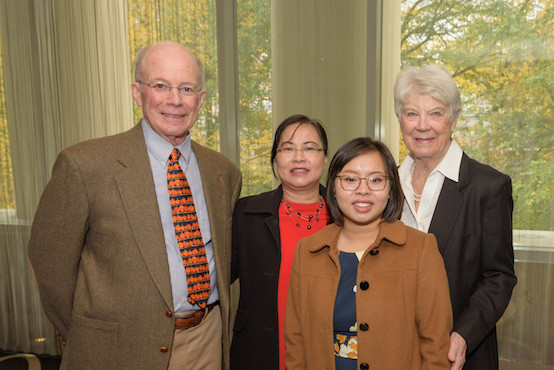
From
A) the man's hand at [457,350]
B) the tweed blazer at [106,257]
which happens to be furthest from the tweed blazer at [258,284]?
the man's hand at [457,350]

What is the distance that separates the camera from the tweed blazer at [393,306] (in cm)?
145

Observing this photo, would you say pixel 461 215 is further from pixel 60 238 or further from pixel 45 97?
pixel 45 97

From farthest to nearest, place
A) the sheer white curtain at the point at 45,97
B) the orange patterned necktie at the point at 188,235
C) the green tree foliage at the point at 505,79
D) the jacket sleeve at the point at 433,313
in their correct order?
1. the sheer white curtain at the point at 45,97
2. the green tree foliage at the point at 505,79
3. the orange patterned necktie at the point at 188,235
4. the jacket sleeve at the point at 433,313

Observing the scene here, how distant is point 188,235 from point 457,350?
1086 millimetres

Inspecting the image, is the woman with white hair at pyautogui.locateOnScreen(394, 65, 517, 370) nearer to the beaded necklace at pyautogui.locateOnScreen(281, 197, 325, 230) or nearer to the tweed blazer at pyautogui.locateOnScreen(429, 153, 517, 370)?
the tweed blazer at pyautogui.locateOnScreen(429, 153, 517, 370)

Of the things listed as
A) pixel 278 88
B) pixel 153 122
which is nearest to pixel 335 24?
pixel 278 88

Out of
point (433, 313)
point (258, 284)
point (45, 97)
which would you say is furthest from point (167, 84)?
point (45, 97)

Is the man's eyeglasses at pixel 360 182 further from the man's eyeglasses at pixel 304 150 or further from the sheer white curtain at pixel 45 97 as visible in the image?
the sheer white curtain at pixel 45 97

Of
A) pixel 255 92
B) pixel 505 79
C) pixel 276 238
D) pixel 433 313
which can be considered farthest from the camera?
pixel 255 92

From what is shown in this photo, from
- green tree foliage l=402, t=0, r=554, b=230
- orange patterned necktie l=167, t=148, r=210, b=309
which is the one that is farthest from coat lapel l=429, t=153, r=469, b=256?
green tree foliage l=402, t=0, r=554, b=230

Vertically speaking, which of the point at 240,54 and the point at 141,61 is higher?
the point at 240,54

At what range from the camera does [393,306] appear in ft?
4.84

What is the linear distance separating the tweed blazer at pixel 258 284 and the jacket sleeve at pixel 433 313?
2.27ft

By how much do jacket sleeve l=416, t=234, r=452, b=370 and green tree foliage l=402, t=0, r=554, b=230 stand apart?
2115 millimetres
